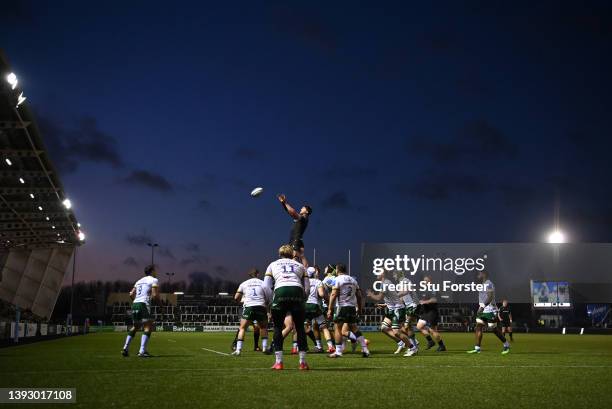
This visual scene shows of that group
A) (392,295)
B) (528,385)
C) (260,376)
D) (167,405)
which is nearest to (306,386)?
(260,376)

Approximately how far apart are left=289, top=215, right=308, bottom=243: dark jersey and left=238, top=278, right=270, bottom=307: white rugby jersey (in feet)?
5.92

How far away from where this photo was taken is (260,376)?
9.47 m

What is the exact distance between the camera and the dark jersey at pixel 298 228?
1484cm

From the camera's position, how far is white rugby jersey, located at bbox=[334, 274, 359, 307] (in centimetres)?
1498

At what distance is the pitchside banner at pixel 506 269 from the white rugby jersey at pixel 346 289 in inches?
1799

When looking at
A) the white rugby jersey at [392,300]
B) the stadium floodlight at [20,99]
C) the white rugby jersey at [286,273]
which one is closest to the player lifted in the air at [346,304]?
the white rugby jersey at [392,300]

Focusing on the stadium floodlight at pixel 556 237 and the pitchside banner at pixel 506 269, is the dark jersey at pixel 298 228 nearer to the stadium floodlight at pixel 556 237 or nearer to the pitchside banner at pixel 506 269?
the pitchside banner at pixel 506 269

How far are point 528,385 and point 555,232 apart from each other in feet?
211

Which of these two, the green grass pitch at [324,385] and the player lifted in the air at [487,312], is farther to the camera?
the player lifted in the air at [487,312]

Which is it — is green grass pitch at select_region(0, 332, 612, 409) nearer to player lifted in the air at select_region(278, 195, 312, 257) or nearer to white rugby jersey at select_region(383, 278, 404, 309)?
player lifted in the air at select_region(278, 195, 312, 257)

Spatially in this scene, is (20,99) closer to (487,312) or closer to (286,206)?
(286,206)

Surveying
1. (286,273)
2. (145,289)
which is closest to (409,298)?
(145,289)

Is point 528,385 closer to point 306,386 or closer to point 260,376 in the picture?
point 306,386

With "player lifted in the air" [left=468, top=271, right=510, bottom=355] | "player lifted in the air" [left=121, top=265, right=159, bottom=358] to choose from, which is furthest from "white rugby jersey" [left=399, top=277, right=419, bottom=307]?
"player lifted in the air" [left=121, top=265, right=159, bottom=358]
